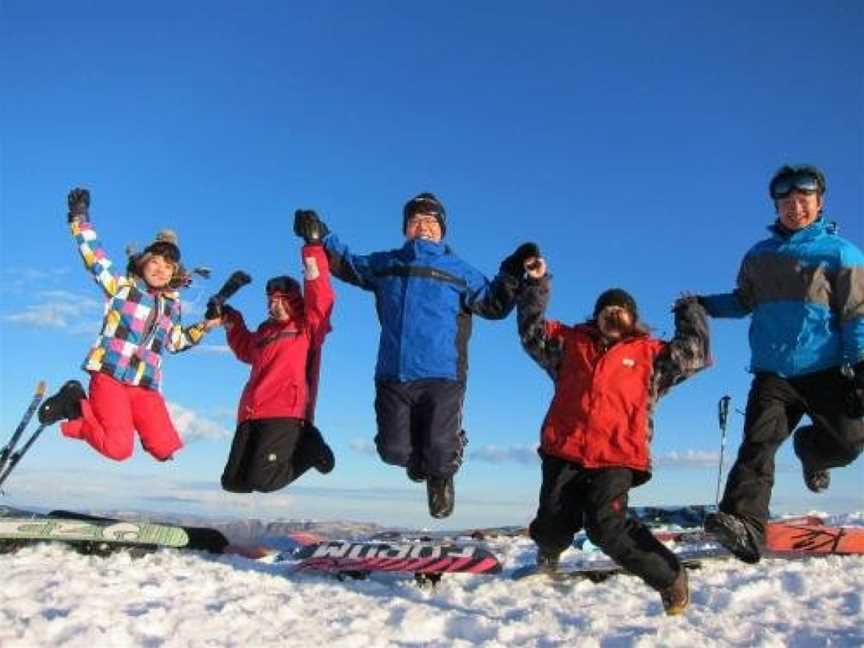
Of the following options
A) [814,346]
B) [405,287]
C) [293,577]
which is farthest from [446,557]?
[814,346]

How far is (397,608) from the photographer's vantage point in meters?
4.41

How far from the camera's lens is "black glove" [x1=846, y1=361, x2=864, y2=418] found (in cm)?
523

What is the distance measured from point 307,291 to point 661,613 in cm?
423

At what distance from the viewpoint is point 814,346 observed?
5.46 metres

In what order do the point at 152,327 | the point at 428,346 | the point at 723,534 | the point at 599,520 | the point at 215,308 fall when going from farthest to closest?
the point at 215,308 < the point at 152,327 < the point at 428,346 < the point at 723,534 < the point at 599,520

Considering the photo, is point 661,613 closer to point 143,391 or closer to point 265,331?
point 265,331

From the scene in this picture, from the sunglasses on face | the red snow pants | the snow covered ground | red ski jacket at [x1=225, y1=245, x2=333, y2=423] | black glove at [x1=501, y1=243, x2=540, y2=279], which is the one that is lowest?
the snow covered ground

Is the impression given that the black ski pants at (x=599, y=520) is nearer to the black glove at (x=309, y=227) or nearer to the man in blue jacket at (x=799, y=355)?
the man in blue jacket at (x=799, y=355)

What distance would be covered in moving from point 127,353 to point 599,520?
4936mm

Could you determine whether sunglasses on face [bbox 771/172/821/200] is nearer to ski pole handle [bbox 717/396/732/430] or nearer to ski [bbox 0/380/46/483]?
ski pole handle [bbox 717/396/732/430]

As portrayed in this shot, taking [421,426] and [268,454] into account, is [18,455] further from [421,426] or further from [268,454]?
[421,426]

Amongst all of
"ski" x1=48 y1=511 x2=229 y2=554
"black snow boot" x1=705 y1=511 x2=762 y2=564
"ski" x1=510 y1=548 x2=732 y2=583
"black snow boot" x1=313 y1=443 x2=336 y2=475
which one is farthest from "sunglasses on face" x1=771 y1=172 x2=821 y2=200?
"ski" x1=48 y1=511 x2=229 y2=554

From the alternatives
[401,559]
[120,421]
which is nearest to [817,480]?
[401,559]

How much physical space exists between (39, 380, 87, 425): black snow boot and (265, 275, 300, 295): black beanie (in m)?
1.99
